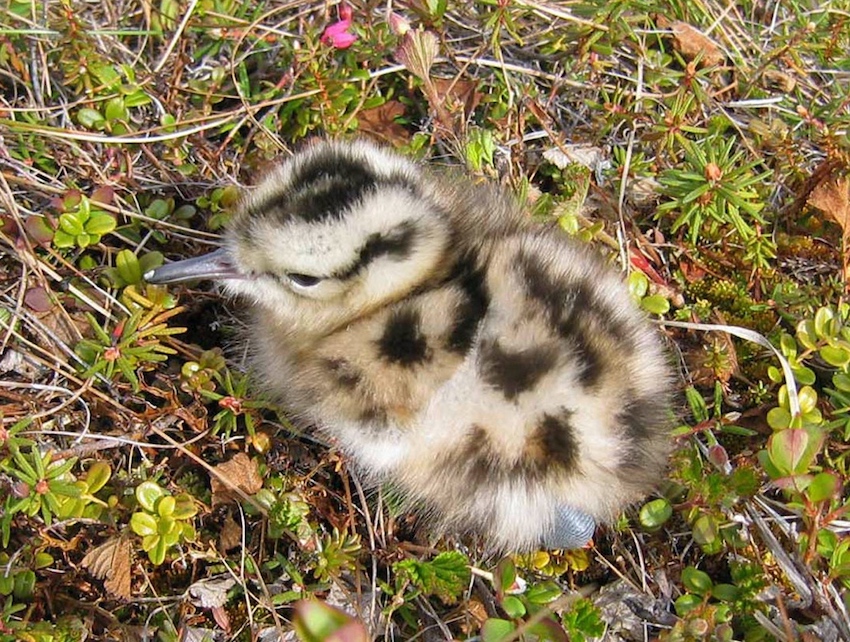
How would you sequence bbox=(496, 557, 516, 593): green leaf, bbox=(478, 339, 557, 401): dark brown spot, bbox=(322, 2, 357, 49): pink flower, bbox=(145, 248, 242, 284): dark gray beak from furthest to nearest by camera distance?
bbox=(322, 2, 357, 49): pink flower → bbox=(145, 248, 242, 284): dark gray beak → bbox=(496, 557, 516, 593): green leaf → bbox=(478, 339, 557, 401): dark brown spot

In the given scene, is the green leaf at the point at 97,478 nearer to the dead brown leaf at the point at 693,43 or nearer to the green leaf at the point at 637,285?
the green leaf at the point at 637,285

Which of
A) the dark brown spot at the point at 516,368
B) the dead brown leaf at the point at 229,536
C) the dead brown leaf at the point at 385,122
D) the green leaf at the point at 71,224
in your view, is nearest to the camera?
the dark brown spot at the point at 516,368

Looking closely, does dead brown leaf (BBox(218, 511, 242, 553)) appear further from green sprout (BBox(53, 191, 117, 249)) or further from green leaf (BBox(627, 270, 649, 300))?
green leaf (BBox(627, 270, 649, 300))

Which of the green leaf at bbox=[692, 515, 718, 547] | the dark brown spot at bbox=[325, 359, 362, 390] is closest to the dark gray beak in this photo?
the dark brown spot at bbox=[325, 359, 362, 390]

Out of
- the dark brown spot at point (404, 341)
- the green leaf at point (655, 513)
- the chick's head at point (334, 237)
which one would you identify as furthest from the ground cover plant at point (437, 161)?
the dark brown spot at point (404, 341)

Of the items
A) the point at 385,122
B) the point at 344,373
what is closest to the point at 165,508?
the point at 344,373
